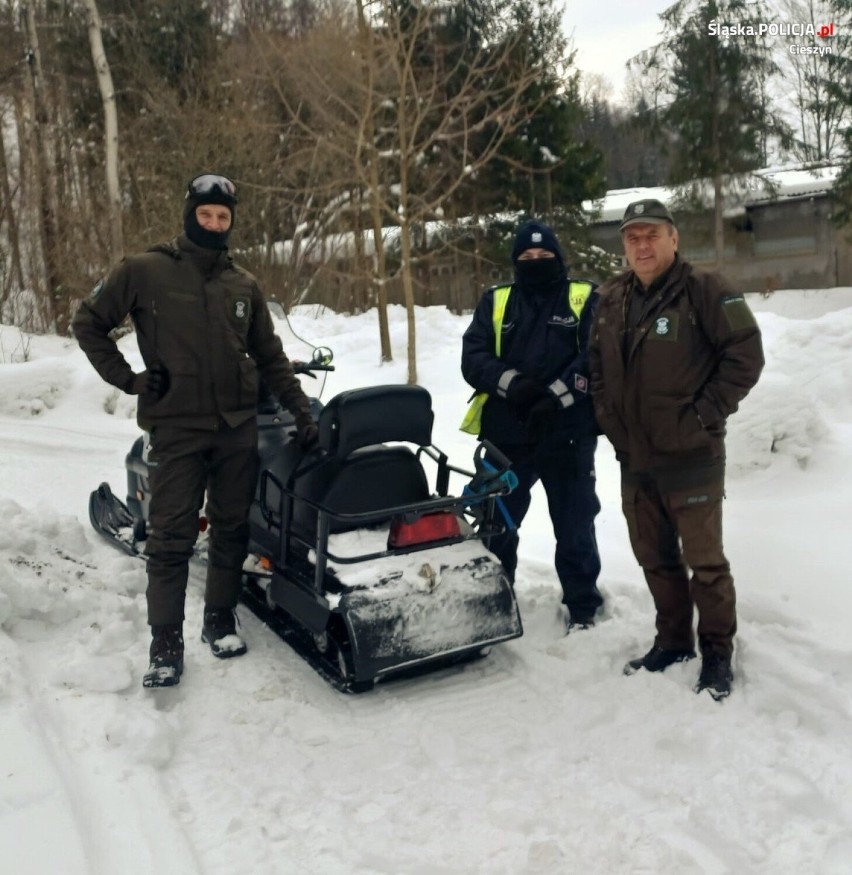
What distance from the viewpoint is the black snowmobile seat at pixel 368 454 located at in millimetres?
3068

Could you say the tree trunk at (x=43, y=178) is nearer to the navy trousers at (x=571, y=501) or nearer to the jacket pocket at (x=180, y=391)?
the jacket pocket at (x=180, y=391)

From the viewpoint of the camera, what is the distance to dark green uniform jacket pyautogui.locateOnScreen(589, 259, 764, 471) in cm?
280

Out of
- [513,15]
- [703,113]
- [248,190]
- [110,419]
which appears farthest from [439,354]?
[703,113]

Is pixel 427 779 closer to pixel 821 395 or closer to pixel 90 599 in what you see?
pixel 90 599

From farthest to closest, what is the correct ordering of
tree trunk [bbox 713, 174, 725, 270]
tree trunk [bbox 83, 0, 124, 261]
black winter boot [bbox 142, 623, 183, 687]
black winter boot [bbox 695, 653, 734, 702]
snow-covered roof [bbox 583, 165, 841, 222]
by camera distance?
snow-covered roof [bbox 583, 165, 841, 222], tree trunk [bbox 713, 174, 725, 270], tree trunk [bbox 83, 0, 124, 261], black winter boot [bbox 142, 623, 183, 687], black winter boot [bbox 695, 653, 734, 702]

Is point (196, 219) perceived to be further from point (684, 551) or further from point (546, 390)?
point (684, 551)

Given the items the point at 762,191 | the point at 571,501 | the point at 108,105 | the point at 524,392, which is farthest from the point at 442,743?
the point at 762,191

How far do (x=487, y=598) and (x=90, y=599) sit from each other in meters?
1.59

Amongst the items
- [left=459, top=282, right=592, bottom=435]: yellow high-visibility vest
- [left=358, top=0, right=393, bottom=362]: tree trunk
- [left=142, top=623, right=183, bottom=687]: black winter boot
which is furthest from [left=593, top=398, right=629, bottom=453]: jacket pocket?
[left=358, top=0, right=393, bottom=362]: tree trunk

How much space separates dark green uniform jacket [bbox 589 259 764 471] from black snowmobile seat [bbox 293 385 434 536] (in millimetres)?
702

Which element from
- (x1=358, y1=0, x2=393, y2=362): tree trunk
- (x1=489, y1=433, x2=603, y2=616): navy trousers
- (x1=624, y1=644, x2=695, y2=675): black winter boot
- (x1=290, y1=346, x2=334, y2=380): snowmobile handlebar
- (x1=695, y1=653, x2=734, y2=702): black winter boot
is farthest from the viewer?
(x1=358, y1=0, x2=393, y2=362): tree trunk

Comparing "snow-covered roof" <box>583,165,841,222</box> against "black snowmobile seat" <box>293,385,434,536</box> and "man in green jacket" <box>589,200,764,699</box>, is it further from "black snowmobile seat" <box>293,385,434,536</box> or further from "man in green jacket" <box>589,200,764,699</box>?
"black snowmobile seat" <box>293,385,434,536</box>

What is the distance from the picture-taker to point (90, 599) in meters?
3.48

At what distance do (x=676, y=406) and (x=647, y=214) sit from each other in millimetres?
635
